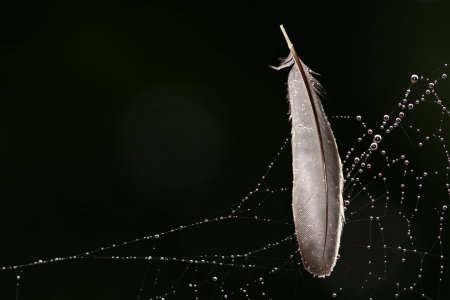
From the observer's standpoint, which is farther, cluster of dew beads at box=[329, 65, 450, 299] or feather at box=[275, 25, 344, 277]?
cluster of dew beads at box=[329, 65, 450, 299]

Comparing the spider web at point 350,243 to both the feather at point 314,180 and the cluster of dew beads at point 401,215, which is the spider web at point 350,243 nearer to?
the cluster of dew beads at point 401,215

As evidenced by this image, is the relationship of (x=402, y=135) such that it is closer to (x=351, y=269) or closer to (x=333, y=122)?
(x=333, y=122)

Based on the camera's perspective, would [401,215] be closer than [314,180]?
No

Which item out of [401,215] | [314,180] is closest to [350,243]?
[401,215]

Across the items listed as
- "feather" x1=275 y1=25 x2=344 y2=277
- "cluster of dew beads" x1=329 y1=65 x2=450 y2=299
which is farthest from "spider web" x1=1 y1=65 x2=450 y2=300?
"feather" x1=275 y1=25 x2=344 y2=277

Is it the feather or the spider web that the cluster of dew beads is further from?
the feather

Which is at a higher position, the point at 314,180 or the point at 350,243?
the point at 314,180

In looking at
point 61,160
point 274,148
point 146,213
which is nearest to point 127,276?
point 146,213

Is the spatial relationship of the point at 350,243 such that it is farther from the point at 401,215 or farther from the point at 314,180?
the point at 314,180
